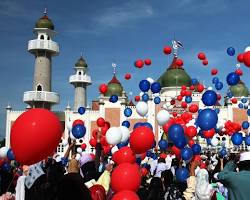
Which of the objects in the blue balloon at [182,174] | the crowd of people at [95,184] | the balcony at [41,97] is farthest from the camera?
the balcony at [41,97]

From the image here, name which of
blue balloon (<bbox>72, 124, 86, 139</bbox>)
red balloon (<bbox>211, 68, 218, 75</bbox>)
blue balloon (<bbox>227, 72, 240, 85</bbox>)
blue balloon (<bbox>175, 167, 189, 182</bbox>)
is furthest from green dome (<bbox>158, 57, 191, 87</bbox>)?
blue balloon (<bbox>175, 167, 189, 182</bbox>)

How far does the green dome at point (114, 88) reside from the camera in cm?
3300

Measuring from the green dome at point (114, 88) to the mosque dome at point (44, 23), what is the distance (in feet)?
23.7

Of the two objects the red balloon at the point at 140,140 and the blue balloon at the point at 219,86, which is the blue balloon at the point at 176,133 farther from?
the blue balloon at the point at 219,86

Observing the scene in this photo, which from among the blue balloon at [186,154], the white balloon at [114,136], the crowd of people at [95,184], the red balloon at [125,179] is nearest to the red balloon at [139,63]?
the white balloon at [114,136]

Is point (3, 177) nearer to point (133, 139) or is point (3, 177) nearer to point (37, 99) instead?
point (133, 139)

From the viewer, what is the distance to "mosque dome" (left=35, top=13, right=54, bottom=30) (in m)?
31.1

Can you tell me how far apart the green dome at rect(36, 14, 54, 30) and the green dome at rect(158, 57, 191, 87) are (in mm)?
10696

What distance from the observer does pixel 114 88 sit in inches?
1318

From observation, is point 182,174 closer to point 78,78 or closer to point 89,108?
point 89,108

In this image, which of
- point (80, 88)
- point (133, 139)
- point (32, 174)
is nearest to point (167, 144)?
point (133, 139)

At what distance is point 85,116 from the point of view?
31.0 meters

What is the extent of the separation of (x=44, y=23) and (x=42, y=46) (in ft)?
8.81

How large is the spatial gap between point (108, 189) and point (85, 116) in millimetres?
26082
